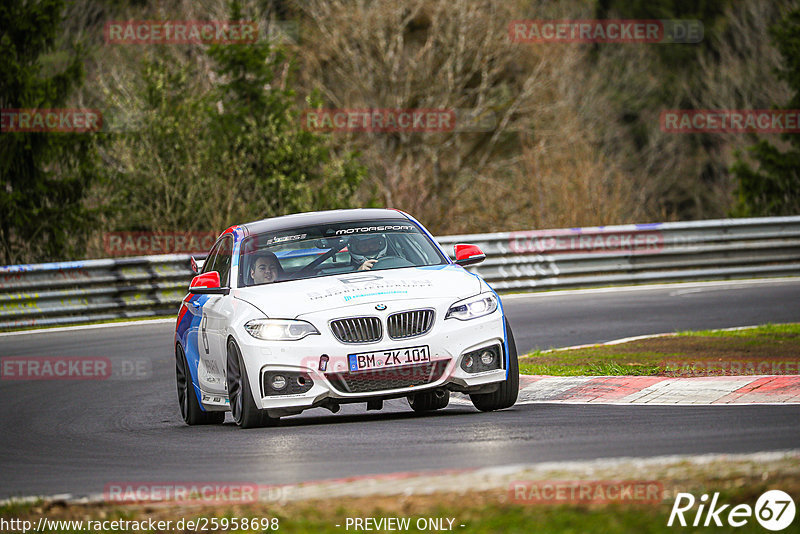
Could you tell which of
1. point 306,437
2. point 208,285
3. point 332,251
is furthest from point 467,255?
point 306,437

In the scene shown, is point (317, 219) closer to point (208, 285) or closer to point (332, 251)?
point (332, 251)

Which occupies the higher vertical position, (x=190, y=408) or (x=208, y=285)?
(x=208, y=285)

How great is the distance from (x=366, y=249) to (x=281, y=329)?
146 cm

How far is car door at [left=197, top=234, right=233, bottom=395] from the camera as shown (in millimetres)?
10008

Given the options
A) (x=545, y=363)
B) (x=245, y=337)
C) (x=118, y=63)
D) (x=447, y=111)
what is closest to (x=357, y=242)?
(x=245, y=337)

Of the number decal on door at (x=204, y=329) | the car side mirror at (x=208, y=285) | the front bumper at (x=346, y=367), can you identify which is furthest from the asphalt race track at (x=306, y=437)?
the car side mirror at (x=208, y=285)

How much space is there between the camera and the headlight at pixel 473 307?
935cm

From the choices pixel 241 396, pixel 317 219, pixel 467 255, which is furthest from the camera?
pixel 317 219

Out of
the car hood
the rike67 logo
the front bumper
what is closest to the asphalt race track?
the front bumper

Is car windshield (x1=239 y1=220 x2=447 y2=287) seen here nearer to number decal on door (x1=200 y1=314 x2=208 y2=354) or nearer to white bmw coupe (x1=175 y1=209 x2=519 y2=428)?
white bmw coupe (x1=175 y1=209 x2=519 y2=428)

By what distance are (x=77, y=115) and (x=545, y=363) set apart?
1526 cm

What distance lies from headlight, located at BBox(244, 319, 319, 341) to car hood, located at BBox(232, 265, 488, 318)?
0.06 meters

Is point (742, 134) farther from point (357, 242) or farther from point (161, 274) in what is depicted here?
point (357, 242)

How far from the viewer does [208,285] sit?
411 inches
